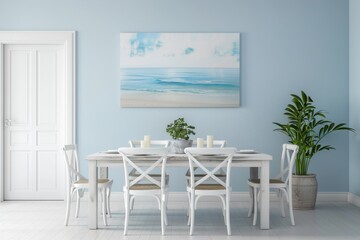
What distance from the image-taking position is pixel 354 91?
688cm

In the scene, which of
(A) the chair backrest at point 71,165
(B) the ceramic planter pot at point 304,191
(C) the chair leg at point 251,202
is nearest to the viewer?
(A) the chair backrest at point 71,165

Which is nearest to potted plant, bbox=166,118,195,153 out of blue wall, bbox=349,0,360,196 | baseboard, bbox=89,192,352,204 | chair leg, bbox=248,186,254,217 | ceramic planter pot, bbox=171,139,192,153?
ceramic planter pot, bbox=171,139,192,153

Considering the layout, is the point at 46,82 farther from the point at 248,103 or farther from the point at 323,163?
the point at 323,163

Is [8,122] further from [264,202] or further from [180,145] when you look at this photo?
[264,202]

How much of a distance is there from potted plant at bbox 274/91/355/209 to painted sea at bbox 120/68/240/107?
800mm

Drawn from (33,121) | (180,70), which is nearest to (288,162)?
(180,70)

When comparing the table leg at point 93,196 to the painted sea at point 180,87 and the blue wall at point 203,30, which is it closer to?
the blue wall at point 203,30

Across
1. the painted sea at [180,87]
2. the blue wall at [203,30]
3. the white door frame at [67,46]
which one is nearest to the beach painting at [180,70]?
the painted sea at [180,87]

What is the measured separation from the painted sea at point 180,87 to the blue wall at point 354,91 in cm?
156

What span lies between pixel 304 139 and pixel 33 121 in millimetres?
3695

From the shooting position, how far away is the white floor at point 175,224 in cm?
490

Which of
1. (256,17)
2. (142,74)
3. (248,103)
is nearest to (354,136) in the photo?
(248,103)

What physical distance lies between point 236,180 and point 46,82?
2.98 meters

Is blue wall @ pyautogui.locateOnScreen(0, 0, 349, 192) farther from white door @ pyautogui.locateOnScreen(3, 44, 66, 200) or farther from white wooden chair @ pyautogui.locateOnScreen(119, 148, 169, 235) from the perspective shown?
white wooden chair @ pyautogui.locateOnScreen(119, 148, 169, 235)
